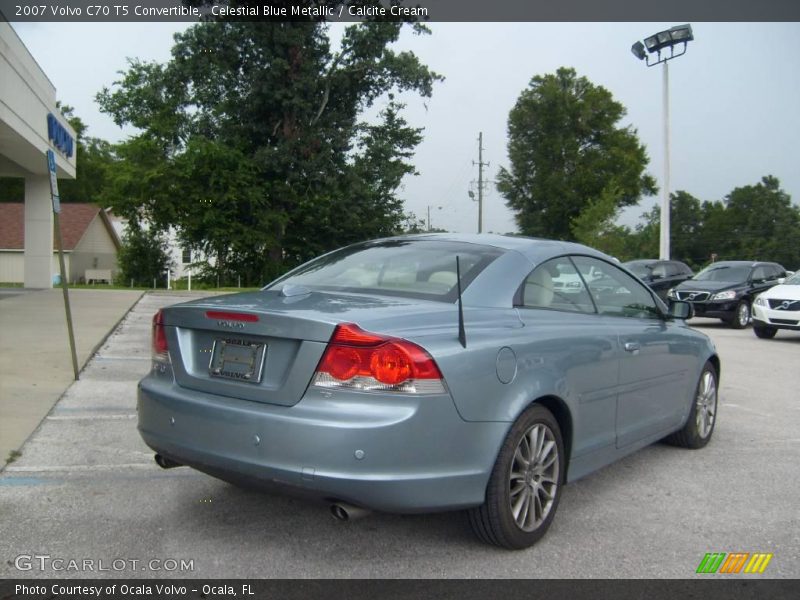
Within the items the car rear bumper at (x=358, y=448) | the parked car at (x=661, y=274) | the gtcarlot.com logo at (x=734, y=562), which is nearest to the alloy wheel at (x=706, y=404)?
the gtcarlot.com logo at (x=734, y=562)

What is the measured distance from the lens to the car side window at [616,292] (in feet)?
15.9

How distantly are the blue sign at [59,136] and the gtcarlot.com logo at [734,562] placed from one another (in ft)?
70.6

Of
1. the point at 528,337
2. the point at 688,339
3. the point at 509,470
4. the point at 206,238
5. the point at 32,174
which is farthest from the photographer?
the point at 206,238

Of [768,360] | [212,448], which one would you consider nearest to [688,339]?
[212,448]

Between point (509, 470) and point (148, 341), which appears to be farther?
point (148, 341)

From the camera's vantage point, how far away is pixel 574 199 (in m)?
61.1

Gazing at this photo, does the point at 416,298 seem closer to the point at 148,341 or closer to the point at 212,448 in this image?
the point at 212,448

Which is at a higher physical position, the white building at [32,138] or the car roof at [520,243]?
the white building at [32,138]

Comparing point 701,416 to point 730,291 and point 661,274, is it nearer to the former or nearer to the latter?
point 730,291

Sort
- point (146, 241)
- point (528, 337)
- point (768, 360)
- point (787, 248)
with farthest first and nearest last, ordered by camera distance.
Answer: point (787, 248) → point (146, 241) → point (768, 360) → point (528, 337)

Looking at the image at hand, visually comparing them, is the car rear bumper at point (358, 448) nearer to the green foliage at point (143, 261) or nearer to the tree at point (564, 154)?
the green foliage at point (143, 261)

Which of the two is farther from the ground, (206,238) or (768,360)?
(206,238)

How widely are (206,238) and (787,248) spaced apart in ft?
198

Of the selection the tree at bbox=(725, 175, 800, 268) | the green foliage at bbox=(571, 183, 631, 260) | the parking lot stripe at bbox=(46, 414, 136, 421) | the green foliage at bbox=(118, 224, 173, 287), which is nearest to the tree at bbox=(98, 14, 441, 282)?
the green foliage at bbox=(118, 224, 173, 287)
